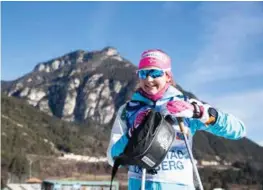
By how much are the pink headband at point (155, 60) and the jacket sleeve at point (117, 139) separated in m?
0.30

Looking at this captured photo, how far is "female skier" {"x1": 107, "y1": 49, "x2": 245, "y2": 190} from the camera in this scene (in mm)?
2691

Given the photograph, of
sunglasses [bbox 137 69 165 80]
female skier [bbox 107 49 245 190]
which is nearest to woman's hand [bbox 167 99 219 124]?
female skier [bbox 107 49 245 190]

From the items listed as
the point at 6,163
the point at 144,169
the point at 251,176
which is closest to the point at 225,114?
the point at 144,169

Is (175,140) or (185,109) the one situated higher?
(185,109)

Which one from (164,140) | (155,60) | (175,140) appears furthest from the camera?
(155,60)

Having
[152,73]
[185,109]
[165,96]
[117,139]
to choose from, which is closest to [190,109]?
[185,109]

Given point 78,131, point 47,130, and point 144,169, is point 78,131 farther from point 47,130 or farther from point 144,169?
point 144,169

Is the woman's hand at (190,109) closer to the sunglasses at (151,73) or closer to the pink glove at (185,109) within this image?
the pink glove at (185,109)

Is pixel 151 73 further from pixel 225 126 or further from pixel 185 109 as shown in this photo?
pixel 225 126

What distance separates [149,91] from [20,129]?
5754 inches

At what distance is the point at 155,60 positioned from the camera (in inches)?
112

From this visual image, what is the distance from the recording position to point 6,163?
11406cm

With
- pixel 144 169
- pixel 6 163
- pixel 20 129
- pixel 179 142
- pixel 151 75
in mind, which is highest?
pixel 20 129

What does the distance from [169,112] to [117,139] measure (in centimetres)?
37
